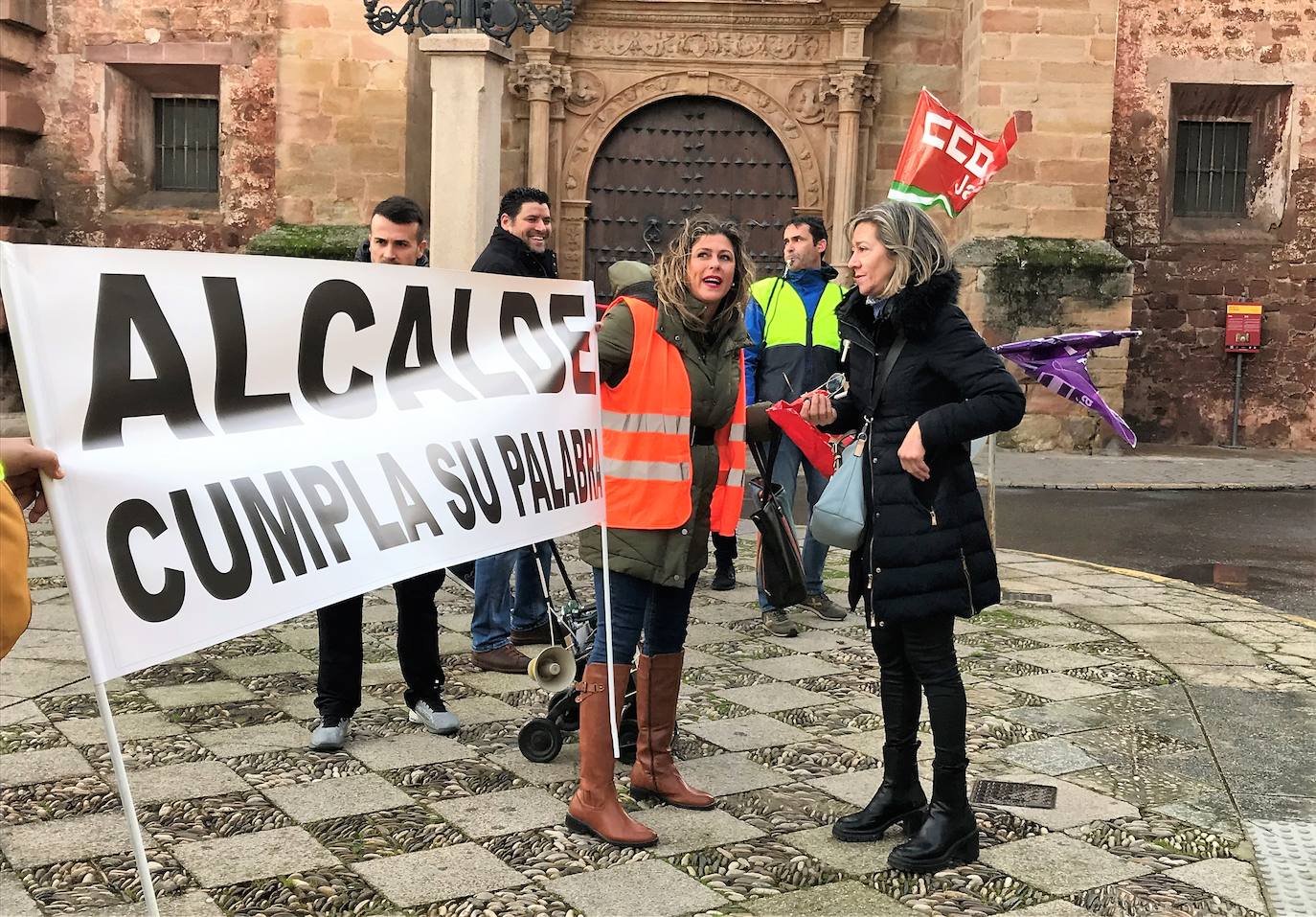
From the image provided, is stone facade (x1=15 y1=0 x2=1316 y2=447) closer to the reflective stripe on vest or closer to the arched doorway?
the arched doorway

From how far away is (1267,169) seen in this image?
18.5 metres

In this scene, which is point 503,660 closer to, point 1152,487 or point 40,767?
point 40,767

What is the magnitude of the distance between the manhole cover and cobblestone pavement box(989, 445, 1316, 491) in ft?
15.8

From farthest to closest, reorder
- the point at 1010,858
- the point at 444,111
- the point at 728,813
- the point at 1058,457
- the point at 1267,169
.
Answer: the point at 1267,169 < the point at 1058,457 < the point at 444,111 < the point at 728,813 < the point at 1010,858

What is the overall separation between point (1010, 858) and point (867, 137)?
14433 millimetres

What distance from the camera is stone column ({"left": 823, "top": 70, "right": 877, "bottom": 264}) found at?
56.7ft

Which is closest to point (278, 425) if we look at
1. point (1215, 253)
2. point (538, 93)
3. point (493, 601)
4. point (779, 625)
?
point (493, 601)

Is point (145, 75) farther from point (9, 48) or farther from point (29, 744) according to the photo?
point (29, 744)

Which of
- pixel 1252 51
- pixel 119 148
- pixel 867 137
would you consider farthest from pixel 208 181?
pixel 1252 51

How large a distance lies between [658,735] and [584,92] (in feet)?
46.7

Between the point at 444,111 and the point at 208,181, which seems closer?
the point at 444,111

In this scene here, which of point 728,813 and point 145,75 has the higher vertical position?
point 145,75

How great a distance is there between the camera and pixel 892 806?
4.27 meters

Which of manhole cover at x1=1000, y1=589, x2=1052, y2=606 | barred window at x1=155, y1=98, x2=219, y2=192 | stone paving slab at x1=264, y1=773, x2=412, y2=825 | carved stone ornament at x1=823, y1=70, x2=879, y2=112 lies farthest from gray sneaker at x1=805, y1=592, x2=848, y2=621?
barred window at x1=155, y1=98, x2=219, y2=192
